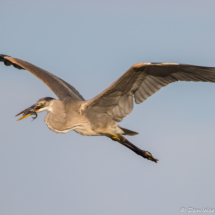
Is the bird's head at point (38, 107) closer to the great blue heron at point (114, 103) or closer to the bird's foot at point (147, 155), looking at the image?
the great blue heron at point (114, 103)

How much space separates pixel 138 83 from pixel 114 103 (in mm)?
728

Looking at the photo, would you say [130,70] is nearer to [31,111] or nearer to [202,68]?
[202,68]

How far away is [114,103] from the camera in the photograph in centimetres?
798

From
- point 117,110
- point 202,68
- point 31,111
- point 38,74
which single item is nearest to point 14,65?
point 38,74

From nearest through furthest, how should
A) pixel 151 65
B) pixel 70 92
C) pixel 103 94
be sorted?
pixel 151 65
pixel 103 94
pixel 70 92

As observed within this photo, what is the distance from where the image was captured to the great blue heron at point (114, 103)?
284 inches

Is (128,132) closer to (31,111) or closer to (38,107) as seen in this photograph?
(38,107)

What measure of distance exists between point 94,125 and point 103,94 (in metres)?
0.99

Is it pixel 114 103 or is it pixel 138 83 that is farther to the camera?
pixel 114 103

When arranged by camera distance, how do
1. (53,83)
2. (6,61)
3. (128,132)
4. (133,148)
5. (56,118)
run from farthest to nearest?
(6,61)
(53,83)
(133,148)
(128,132)
(56,118)

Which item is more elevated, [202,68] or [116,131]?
[202,68]

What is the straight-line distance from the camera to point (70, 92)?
365 inches

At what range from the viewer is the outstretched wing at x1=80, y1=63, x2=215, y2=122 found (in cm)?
706

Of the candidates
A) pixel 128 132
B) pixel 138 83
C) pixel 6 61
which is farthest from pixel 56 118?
pixel 6 61
